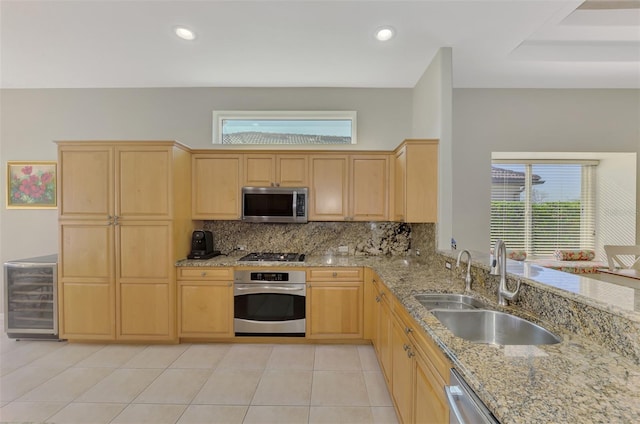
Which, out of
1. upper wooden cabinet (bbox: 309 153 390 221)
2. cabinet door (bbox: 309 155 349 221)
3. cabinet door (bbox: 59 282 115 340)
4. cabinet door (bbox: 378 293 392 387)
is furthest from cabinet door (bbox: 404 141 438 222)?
cabinet door (bbox: 59 282 115 340)

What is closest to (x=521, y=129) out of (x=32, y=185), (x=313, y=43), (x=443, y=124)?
(x=443, y=124)

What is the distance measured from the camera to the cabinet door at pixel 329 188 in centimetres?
321

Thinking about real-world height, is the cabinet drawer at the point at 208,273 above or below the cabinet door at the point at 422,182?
below

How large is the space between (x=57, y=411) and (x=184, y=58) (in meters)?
3.22

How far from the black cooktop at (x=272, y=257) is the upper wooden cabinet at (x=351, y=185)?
0.50 m

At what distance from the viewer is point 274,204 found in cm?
317

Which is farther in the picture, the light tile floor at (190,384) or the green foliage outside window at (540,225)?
the green foliage outside window at (540,225)

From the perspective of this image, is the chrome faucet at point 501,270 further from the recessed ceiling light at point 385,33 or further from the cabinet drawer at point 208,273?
the cabinet drawer at point 208,273

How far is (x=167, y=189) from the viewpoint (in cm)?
286

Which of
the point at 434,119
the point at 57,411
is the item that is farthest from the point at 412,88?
the point at 57,411

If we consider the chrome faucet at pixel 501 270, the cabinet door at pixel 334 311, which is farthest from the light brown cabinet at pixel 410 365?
the chrome faucet at pixel 501 270

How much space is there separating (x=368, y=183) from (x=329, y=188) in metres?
0.47

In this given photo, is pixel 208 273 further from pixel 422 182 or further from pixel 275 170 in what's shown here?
pixel 422 182

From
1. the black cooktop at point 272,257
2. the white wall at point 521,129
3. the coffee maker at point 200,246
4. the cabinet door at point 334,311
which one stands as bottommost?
the cabinet door at point 334,311
